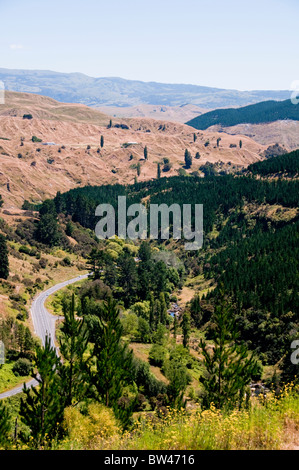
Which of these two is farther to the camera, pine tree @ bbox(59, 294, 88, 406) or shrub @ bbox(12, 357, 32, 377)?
shrub @ bbox(12, 357, 32, 377)

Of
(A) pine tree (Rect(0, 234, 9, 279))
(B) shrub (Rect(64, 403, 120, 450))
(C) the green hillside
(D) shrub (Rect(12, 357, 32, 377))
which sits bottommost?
(D) shrub (Rect(12, 357, 32, 377))

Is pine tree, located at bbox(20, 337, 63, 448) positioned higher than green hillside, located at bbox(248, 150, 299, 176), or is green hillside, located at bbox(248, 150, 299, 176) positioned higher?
green hillside, located at bbox(248, 150, 299, 176)

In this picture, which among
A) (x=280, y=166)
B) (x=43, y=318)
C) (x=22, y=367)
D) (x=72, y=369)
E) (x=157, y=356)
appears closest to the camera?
(x=72, y=369)

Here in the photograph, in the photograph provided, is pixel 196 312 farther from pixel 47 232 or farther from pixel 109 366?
pixel 47 232

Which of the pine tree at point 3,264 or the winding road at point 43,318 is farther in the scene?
the pine tree at point 3,264

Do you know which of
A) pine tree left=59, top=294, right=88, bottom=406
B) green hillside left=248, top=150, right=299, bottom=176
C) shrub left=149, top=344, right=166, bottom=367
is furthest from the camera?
green hillside left=248, top=150, right=299, bottom=176

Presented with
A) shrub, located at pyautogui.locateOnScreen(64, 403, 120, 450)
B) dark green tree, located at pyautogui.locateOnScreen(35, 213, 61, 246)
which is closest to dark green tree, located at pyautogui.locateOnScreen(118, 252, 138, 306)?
dark green tree, located at pyautogui.locateOnScreen(35, 213, 61, 246)

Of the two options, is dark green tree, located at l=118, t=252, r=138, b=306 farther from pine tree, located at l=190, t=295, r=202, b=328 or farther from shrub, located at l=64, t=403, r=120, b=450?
shrub, located at l=64, t=403, r=120, b=450

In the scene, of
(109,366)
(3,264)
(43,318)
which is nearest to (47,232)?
(3,264)

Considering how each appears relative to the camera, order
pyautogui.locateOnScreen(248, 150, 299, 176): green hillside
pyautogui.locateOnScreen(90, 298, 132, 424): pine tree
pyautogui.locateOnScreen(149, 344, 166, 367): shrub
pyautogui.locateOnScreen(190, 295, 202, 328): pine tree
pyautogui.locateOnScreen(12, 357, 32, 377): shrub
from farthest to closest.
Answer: pyautogui.locateOnScreen(248, 150, 299, 176): green hillside → pyautogui.locateOnScreen(190, 295, 202, 328): pine tree → pyautogui.locateOnScreen(149, 344, 166, 367): shrub → pyautogui.locateOnScreen(12, 357, 32, 377): shrub → pyautogui.locateOnScreen(90, 298, 132, 424): pine tree

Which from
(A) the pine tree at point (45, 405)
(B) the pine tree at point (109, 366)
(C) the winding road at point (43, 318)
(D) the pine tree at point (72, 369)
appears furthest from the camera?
(C) the winding road at point (43, 318)

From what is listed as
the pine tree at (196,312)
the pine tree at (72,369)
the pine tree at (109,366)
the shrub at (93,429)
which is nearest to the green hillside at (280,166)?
the pine tree at (196,312)

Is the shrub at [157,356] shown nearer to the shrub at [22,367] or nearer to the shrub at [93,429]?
the shrub at [22,367]
